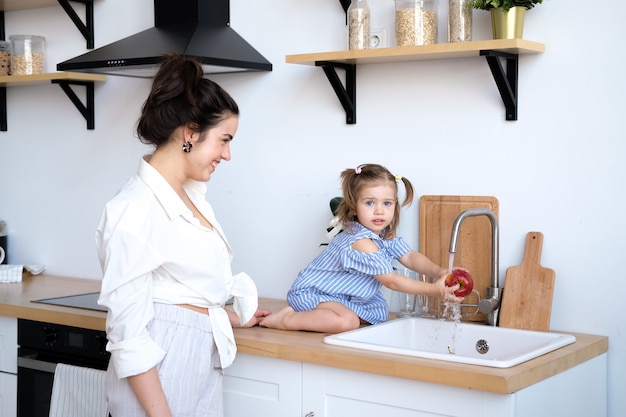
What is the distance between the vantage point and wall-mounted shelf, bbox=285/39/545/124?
7.68 ft

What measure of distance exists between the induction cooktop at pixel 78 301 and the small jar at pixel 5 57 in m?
0.99

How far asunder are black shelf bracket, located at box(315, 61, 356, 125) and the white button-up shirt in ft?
2.26

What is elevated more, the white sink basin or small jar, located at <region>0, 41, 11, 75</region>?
small jar, located at <region>0, 41, 11, 75</region>

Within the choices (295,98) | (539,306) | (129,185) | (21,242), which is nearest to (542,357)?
(539,306)

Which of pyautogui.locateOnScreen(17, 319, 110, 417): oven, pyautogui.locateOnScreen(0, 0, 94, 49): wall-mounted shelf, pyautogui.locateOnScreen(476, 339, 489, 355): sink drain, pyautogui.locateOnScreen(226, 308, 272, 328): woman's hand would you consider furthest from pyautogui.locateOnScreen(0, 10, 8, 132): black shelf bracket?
pyautogui.locateOnScreen(476, 339, 489, 355): sink drain

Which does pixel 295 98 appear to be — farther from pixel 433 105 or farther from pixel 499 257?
pixel 499 257

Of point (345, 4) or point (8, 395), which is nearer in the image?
point (345, 4)

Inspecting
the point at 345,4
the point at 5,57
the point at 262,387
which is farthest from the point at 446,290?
the point at 5,57

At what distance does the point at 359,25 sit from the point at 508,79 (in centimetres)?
46

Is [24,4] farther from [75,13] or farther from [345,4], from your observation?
[345,4]

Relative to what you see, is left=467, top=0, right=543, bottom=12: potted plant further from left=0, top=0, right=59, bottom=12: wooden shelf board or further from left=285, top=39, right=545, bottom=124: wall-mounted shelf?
left=0, top=0, right=59, bottom=12: wooden shelf board

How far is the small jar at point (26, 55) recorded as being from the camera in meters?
3.45

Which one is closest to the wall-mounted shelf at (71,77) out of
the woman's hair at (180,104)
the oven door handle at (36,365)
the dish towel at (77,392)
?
the oven door handle at (36,365)

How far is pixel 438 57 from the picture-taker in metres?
2.56
